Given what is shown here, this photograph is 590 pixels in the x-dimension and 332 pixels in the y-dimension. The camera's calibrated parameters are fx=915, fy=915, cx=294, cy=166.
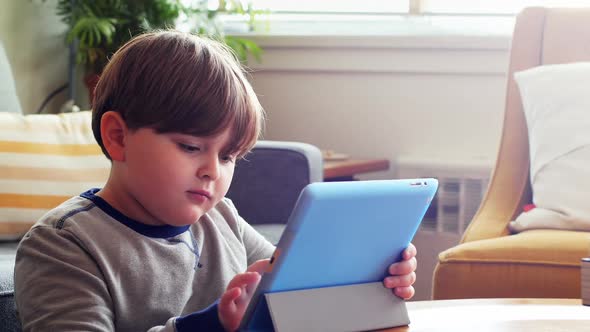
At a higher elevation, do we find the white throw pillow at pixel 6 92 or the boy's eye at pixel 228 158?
the boy's eye at pixel 228 158

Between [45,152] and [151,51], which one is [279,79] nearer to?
[45,152]

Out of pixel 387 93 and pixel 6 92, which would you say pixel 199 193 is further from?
pixel 387 93

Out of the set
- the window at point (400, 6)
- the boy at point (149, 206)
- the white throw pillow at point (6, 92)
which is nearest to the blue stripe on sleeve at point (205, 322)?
the boy at point (149, 206)

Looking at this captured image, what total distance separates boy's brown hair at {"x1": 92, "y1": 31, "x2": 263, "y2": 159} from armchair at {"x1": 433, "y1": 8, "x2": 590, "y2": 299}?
668mm

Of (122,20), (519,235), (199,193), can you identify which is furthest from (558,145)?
(122,20)

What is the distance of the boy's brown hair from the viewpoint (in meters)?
0.99

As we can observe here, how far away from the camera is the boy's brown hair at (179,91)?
99 cm

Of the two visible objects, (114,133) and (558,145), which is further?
(558,145)

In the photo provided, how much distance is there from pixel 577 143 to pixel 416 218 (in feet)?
3.30

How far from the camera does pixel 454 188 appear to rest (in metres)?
2.63

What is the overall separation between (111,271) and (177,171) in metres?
0.14

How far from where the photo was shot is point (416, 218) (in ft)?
3.16

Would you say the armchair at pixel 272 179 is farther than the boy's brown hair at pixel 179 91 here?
Yes

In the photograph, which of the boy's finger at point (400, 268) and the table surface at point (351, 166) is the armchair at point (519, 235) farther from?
the boy's finger at point (400, 268)
